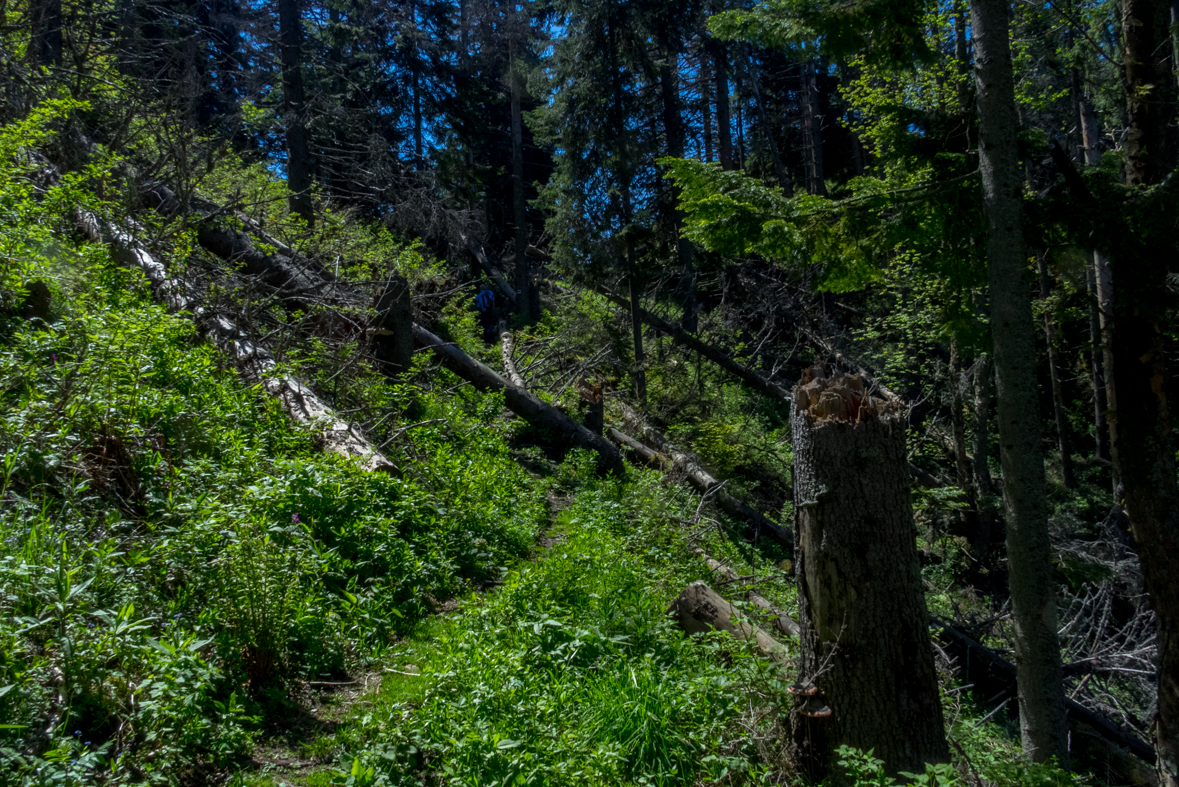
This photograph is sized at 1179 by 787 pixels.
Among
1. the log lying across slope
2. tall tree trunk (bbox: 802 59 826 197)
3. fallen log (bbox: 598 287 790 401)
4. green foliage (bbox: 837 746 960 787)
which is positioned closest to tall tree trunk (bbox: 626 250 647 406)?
fallen log (bbox: 598 287 790 401)

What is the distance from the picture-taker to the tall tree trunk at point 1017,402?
4.22 metres

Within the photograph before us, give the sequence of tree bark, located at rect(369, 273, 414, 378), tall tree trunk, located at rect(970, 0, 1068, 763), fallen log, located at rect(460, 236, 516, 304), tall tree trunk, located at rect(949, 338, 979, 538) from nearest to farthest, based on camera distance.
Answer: tall tree trunk, located at rect(970, 0, 1068, 763), tree bark, located at rect(369, 273, 414, 378), tall tree trunk, located at rect(949, 338, 979, 538), fallen log, located at rect(460, 236, 516, 304)

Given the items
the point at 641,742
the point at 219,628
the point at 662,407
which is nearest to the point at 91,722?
the point at 219,628

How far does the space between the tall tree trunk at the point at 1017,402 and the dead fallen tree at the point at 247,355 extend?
17.1 ft

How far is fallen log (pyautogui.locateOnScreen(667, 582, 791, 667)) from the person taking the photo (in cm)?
470

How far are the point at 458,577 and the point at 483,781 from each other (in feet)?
9.06

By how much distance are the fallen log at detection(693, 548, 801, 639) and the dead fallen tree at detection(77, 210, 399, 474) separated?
141 inches

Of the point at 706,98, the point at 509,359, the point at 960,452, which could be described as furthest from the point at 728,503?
the point at 706,98

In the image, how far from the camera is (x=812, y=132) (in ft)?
65.3

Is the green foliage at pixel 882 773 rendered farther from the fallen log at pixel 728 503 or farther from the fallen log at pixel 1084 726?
the fallen log at pixel 728 503

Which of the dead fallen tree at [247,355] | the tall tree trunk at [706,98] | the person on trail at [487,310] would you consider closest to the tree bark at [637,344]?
the person on trail at [487,310]

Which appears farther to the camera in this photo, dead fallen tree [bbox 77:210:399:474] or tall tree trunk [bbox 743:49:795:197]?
tall tree trunk [bbox 743:49:795:197]

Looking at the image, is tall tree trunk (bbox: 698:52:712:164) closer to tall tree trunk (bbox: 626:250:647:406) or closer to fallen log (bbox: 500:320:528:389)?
tall tree trunk (bbox: 626:250:647:406)

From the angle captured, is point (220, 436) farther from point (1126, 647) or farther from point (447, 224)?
point (447, 224)
